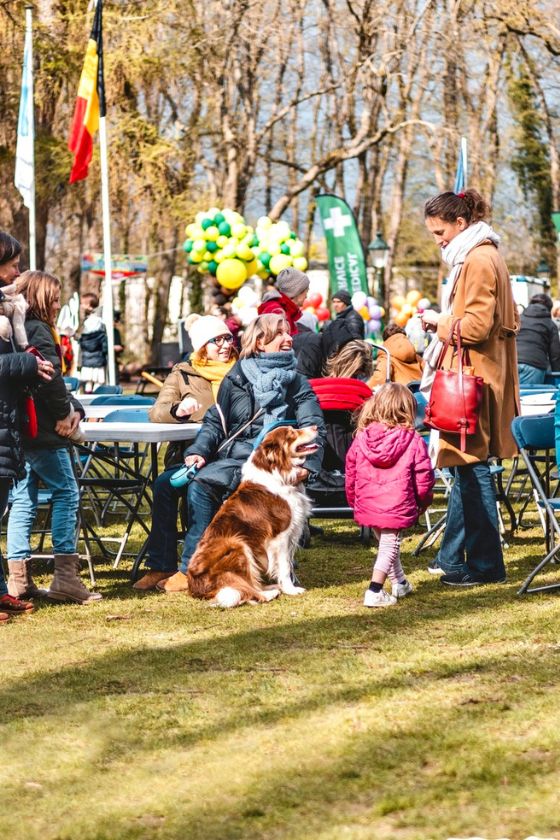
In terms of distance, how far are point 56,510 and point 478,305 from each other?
2.42 meters

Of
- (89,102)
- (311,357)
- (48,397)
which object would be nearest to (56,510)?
(48,397)

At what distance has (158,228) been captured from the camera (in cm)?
3030

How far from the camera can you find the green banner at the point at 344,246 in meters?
27.8

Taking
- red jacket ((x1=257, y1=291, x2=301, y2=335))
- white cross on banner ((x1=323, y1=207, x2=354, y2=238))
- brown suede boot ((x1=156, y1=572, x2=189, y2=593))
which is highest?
white cross on banner ((x1=323, y1=207, x2=354, y2=238))

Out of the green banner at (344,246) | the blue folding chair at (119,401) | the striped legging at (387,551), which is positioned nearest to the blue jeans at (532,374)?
the blue folding chair at (119,401)

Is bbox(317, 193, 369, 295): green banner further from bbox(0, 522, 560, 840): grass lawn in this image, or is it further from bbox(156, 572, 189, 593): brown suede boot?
bbox(0, 522, 560, 840): grass lawn

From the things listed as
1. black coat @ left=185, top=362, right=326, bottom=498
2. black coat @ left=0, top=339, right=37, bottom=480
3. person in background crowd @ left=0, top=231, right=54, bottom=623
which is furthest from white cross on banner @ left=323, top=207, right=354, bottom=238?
black coat @ left=0, top=339, right=37, bottom=480

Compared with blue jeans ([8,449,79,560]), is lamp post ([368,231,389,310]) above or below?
above

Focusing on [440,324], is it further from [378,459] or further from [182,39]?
[182,39]

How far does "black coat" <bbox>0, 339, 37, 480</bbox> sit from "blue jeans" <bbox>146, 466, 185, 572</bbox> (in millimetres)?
1347

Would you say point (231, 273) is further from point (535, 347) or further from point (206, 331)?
point (206, 331)

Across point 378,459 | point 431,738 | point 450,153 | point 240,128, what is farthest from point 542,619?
point 450,153

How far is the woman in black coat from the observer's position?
23.4ft

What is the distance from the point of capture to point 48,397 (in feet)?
21.7
